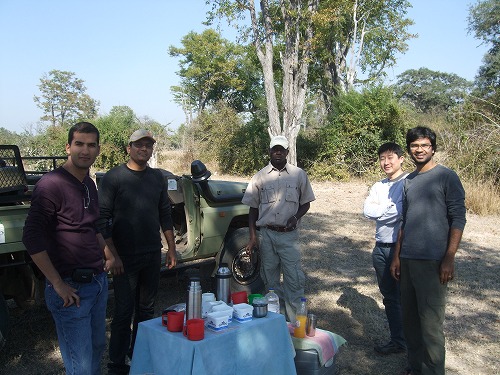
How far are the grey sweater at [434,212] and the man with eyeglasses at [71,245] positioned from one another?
2.13 meters

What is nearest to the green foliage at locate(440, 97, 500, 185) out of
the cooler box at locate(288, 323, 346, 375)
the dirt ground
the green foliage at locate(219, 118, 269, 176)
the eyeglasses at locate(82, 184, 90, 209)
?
the dirt ground

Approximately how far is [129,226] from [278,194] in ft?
4.57

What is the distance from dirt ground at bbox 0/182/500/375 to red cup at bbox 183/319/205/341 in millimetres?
1706

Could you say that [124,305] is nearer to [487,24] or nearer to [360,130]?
[360,130]

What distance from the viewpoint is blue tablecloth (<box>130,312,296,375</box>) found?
102 inches

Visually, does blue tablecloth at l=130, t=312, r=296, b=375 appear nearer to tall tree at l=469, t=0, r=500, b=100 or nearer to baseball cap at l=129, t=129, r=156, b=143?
baseball cap at l=129, t=129, r=156, b=143

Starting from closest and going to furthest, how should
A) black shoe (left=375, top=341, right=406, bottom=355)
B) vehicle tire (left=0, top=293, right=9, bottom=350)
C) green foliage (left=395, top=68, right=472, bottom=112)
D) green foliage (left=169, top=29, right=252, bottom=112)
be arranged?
vehicle tire (left=0, top=293, right=9, bottom=350)
black shoe (left=375, top=341, right=406, bottom=355)
green foliage (left=169, top=29, right=252, bottom=112)
green foliage (left=395, top=68, right=472, bottom=112)

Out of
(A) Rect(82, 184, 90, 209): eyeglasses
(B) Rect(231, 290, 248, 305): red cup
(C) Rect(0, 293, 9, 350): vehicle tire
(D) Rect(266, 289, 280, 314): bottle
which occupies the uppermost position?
(A) Rect(82, 184, 90, 209): eyeglasses

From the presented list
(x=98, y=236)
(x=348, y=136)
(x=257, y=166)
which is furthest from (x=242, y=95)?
(x=98, y=236)

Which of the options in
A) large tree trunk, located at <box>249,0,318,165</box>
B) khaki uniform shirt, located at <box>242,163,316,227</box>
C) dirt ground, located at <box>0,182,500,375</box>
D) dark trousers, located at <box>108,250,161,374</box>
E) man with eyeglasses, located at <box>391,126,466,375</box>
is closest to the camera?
man with eyeglasses, located at <box>391,126,466,375</box>

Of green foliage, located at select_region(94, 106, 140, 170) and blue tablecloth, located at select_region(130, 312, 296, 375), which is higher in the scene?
green foliage, located at select_region(94, 106, 140, 170)

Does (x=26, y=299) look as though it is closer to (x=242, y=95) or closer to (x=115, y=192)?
(x=115, y=192)

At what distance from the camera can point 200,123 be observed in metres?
23.0

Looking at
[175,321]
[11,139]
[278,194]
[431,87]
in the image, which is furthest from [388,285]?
[431,87]
